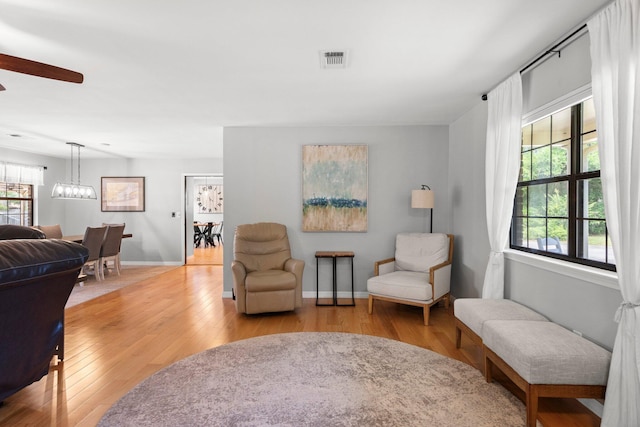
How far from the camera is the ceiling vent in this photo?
2.71 metres

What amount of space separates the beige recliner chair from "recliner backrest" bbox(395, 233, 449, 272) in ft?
4.31

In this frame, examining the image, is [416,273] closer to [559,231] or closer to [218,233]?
[559,231]

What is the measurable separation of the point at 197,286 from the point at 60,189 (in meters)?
2.98

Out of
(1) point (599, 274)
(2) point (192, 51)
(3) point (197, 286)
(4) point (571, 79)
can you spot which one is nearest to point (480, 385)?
(1) point (599, 274)

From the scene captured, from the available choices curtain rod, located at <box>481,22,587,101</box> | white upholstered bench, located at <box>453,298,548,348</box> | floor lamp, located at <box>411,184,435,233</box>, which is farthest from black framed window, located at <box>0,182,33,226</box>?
curtain rod, located at <box>481,22,587,101</box>

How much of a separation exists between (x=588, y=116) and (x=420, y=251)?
2404 millimetres

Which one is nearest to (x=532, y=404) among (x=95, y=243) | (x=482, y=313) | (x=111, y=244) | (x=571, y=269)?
(x=482, y=313)

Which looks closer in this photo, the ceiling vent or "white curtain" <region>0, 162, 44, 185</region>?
the ceiling vent

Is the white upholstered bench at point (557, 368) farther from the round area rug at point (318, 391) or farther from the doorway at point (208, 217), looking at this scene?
the doorway at point (208, 217)

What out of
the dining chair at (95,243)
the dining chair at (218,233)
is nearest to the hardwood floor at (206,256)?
the dining chair at (218,233)

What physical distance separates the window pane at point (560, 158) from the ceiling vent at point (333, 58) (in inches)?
70.2

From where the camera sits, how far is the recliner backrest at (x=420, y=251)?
438 cm

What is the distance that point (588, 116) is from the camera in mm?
2439

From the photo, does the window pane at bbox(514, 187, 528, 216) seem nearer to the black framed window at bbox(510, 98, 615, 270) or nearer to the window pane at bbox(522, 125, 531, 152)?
the black framed window at bbox(510, 98, 615, 270)
